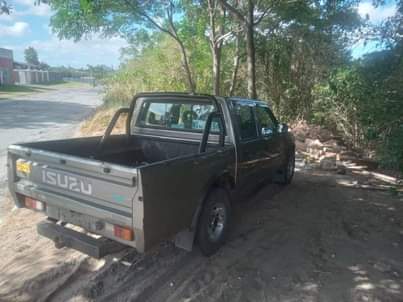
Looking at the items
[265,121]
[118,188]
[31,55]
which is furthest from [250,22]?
[31,55]

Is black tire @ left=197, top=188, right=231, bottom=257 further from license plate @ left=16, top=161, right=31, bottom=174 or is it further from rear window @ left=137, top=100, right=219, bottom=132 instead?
license plate @ left=16, top=161, right=31, bottom=174

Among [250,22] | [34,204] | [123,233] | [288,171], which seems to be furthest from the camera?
[250,22]

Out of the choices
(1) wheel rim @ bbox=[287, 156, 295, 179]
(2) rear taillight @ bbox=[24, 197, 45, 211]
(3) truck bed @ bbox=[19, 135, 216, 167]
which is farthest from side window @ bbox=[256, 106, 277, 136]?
(2) rear taillight @ bbox=[24, 197, 45, 211]

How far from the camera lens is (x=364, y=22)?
31.8 feet

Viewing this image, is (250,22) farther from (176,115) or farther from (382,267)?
(382,267)

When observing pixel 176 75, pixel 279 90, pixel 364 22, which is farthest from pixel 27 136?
pixel 364 22

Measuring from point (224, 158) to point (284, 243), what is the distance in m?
1.38

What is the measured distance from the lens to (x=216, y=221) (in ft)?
Answer: 12.6

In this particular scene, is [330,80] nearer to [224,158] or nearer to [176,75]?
[176,75]

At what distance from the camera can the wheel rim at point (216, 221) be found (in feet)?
12.1

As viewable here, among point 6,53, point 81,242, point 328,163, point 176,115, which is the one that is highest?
point 6,53

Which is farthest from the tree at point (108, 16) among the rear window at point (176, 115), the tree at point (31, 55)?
the tree at point (31, 55)

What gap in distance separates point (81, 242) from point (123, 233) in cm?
50

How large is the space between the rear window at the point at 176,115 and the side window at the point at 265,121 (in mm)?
791
